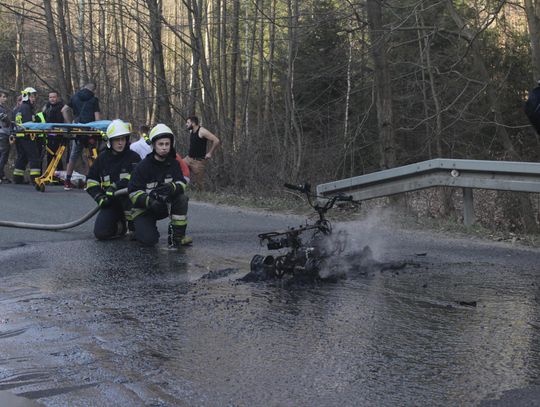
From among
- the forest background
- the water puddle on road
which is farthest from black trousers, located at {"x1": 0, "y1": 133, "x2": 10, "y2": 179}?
the water puddle on road

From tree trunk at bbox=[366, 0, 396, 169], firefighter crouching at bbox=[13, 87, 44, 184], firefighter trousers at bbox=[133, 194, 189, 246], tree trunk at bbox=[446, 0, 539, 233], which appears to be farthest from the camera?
firefighter crouching at bbox=[13, 87, 44, 184]

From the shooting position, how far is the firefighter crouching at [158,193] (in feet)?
28.8

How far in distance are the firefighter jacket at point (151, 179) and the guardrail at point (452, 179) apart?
2.65m

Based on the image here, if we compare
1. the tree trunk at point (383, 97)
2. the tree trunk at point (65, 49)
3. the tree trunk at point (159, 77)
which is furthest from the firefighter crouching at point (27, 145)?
the tree trunk at point (383, 97)

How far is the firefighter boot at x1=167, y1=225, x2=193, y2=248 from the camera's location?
29.0ft

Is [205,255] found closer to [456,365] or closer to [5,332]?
[5,332]

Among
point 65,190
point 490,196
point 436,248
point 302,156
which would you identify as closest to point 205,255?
point 436,248

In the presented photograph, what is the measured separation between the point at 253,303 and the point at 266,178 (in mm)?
11757

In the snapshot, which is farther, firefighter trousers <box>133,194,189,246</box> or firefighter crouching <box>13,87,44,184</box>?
firefighter crouching <box>13,87,44,184</box>

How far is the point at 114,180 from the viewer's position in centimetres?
965

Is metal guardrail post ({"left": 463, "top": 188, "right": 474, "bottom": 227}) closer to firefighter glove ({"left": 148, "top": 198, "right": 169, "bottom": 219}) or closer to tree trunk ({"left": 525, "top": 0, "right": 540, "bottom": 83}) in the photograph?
firefighter glove ({"left": 148, "top": 198, "right": 169, "bottom": 219})

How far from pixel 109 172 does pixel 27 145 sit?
869 cm

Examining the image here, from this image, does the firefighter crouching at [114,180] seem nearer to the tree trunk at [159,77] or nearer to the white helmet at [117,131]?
the white helmet at [117,131]

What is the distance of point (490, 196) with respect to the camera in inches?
514
